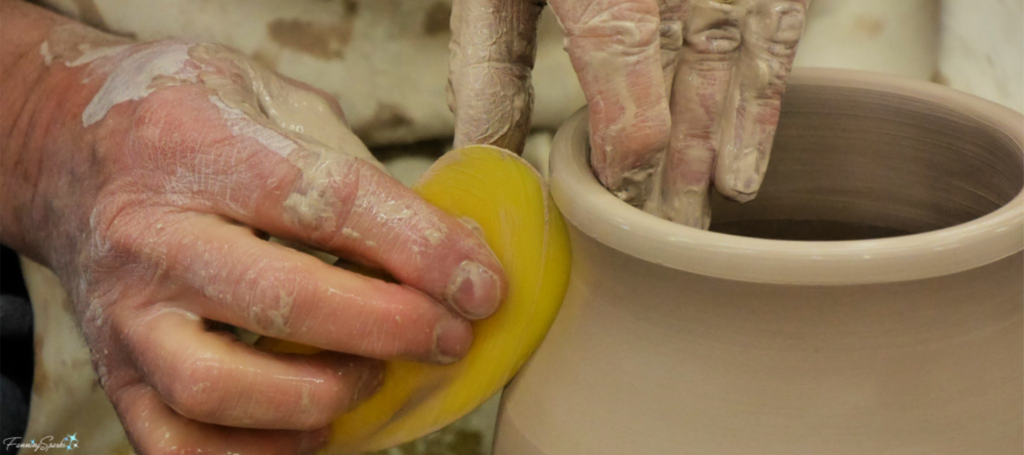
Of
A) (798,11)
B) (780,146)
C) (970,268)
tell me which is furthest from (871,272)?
(780,146)

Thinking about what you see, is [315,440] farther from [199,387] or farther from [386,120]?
[386,120]

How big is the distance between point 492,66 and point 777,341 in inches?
14.8

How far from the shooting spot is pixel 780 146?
32.4 inches

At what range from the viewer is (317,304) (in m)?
0.61

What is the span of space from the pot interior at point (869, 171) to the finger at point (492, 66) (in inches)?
9.2

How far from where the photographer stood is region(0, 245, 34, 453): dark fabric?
1237 mm

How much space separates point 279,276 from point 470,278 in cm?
14

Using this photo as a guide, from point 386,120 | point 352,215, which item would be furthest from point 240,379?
point 386,120

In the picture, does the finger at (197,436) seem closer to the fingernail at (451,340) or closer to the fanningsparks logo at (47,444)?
the fingernail at (451,340)

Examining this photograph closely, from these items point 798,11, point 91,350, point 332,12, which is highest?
point 798,11

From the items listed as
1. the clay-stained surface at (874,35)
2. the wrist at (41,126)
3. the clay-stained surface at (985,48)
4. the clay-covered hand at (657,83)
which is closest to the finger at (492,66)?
the clay-covered hand at (657,83)

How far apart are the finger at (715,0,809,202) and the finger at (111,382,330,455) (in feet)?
1.33

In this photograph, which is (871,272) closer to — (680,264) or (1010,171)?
(680,264)

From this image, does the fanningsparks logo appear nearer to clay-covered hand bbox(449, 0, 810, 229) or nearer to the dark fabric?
the dark fabric
